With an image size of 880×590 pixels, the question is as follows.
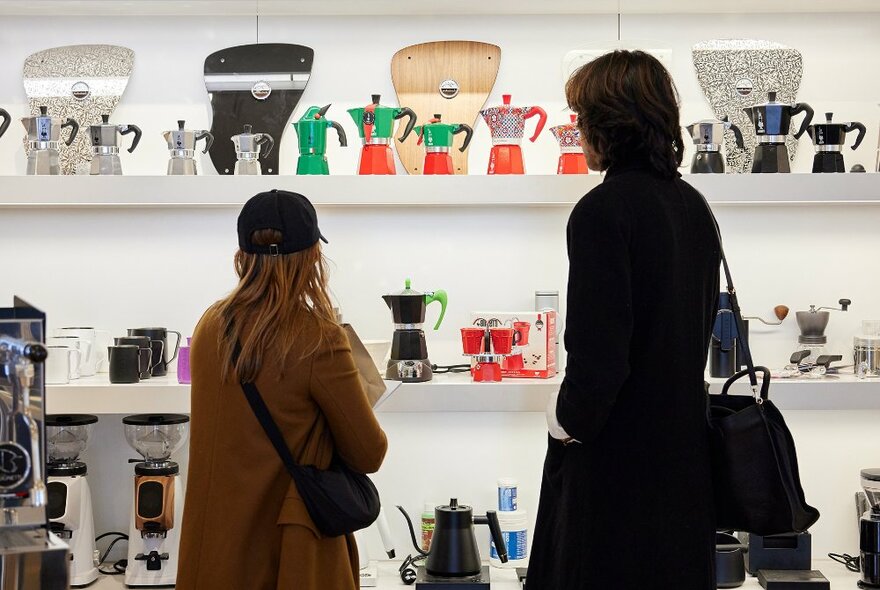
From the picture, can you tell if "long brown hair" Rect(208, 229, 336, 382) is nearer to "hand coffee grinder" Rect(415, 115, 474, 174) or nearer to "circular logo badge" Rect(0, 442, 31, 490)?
"circular logo badge" Rect(0, 442, 31, 490)

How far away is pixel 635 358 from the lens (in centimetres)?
160

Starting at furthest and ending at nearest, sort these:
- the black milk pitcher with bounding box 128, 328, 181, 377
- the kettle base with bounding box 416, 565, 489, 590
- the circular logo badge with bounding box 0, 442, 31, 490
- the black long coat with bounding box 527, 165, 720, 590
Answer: the black milk pitcher with bounding box 128, 328, 181, 377, the kettle base with bounding box 416, 565, 489, 590, the black long coat with bounding box 527, 165, 720, 590, the circular logo badge with bounding box 0, 442, 31, 490

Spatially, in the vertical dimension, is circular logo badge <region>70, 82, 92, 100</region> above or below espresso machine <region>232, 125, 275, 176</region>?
above

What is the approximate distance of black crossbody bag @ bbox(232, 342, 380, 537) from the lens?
5.51 ft

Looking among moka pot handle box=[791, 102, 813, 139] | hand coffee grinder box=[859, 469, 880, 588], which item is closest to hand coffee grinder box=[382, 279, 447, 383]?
moka pot handle box=[791, 102, 813, 139]

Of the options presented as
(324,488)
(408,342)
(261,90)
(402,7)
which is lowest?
(324,488)

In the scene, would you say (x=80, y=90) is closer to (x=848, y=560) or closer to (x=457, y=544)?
(x=457, y=544)

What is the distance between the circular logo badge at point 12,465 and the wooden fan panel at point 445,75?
1.69 metres

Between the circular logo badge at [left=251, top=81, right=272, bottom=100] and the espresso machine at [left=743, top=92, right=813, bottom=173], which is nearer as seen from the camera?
the espresso machine at [left=743, top=92, right=813, bottom=173]

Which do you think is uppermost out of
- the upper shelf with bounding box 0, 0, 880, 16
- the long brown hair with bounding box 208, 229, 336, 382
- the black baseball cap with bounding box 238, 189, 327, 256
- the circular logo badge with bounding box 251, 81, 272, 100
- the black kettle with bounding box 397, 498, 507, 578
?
the upper shelf with bounding box 0, 0, 880, 16

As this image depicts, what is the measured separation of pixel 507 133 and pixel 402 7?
0.48 m

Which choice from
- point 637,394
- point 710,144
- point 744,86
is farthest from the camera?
point 744,86

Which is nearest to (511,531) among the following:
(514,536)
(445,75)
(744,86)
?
(514,536)

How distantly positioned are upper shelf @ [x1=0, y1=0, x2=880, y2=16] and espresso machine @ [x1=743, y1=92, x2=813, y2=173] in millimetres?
364
